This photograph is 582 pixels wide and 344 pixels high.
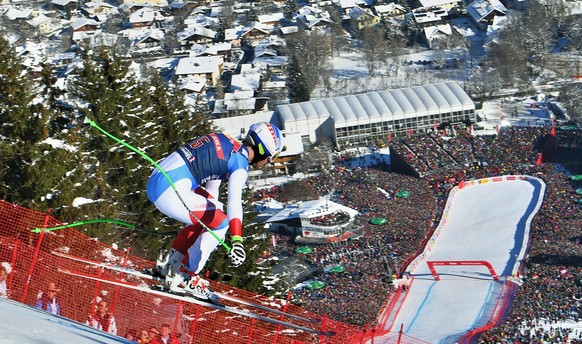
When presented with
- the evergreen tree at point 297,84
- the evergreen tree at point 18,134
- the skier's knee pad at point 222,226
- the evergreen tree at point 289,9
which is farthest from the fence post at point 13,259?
the evergreen tree at point 289,9

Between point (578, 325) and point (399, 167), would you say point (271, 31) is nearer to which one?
point (399, 167)

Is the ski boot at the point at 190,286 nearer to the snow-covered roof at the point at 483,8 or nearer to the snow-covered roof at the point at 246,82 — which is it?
the snow-covered roof at the point at 246,82

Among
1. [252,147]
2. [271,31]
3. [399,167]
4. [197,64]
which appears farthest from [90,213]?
[271,31]

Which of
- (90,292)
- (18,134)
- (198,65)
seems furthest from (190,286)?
(198,65)

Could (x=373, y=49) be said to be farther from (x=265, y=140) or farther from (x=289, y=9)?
(x=265, y=140)

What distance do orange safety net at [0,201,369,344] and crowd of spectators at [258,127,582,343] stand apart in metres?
10.2

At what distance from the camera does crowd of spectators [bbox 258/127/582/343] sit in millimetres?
20359

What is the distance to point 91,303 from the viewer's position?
859 cm

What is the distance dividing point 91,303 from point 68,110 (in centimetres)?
811

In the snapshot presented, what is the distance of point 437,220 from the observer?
29562 millimetres

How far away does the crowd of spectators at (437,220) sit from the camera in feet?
66.8

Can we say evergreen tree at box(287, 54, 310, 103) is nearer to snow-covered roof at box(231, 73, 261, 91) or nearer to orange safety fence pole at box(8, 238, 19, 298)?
snow-covered roof at box(231, 73, 261, 91)

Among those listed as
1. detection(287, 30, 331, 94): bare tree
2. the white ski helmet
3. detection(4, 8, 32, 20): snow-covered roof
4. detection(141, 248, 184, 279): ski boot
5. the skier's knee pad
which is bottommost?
detection(4, 8, 32, 20): snow-covered roof

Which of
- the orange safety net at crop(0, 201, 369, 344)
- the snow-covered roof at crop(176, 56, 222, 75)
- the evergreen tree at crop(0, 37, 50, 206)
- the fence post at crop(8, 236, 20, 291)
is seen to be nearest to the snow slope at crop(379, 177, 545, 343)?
the evergreen tree at crop(0, 37, 50, 206)
